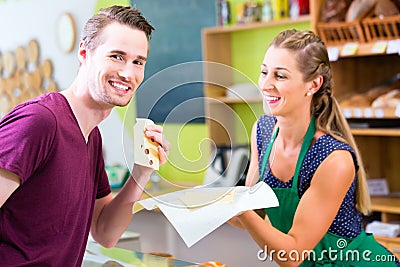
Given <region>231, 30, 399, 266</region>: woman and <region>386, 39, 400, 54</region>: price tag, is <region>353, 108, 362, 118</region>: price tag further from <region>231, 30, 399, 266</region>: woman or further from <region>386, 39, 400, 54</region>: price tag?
<region>231, 30, 399, 266</region>: woman

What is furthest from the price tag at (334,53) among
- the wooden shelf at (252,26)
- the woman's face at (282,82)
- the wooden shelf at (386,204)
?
the woman's face at (282,82)

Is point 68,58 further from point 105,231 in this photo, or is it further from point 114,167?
point 105,231

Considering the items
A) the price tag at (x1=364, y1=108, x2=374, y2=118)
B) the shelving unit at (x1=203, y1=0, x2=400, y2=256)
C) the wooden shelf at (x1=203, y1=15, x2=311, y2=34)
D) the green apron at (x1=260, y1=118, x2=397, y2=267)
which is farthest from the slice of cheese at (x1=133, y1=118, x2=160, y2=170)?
the wooden shelf at (x1=203, y1=15, x2=311, y2=34)

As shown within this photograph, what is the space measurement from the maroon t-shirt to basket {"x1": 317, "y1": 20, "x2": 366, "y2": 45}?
A: 235 cm

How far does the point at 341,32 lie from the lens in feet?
12.0

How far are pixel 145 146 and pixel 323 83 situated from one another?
0.82 metres

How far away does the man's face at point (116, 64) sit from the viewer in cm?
154

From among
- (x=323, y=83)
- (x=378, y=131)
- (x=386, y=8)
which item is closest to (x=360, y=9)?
(x=386, y=8)

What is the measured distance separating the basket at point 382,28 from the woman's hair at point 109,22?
218 centimetres

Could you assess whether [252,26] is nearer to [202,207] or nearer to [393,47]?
[393,47]

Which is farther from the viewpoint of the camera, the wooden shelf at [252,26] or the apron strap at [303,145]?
the wooden shelf at [252,26]

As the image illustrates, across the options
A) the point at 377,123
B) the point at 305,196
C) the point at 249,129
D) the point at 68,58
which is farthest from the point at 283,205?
the point at 68,58

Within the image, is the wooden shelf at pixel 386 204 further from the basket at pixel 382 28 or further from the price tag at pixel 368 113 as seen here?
the basket at pixel 382 28

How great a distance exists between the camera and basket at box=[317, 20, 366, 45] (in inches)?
141
